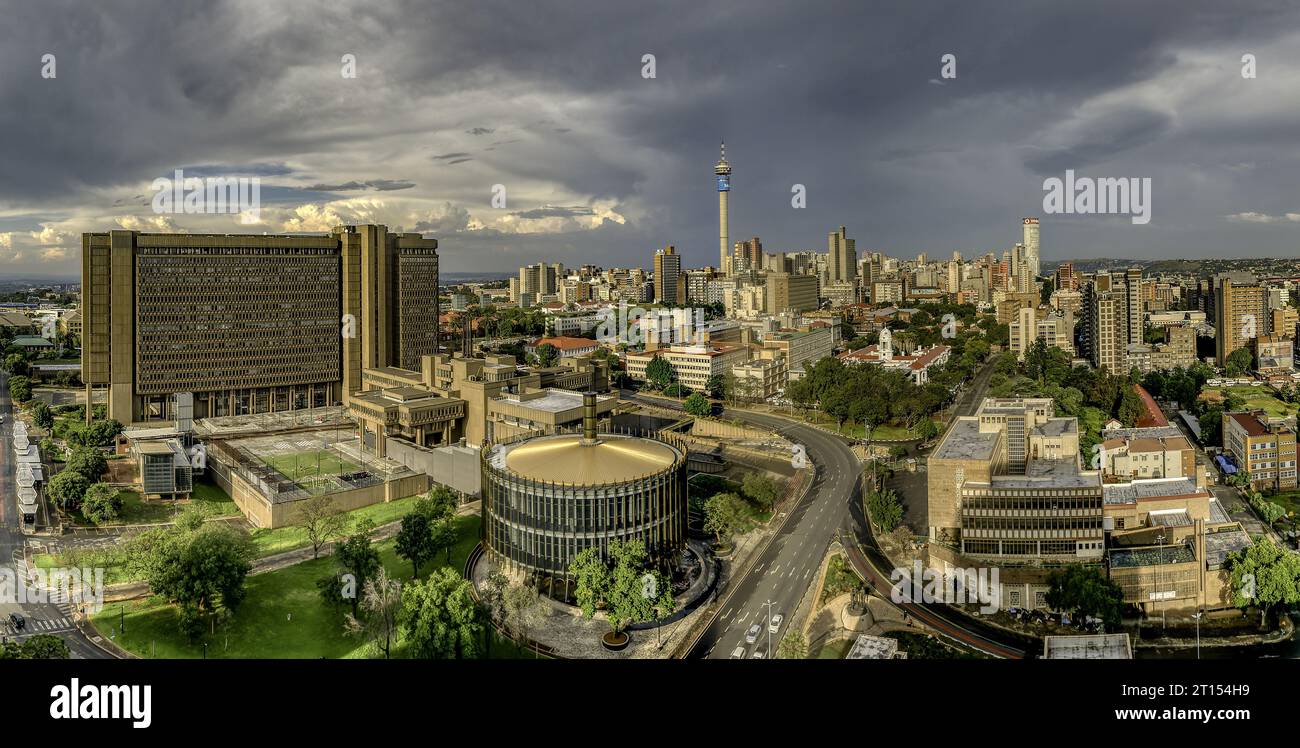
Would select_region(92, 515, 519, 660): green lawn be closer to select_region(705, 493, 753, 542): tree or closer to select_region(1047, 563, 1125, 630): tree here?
select_region(705, 493, 753, 542): tree

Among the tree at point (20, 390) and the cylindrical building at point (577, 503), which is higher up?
the tree at point (20, 390)

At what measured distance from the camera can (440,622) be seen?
12320 mm

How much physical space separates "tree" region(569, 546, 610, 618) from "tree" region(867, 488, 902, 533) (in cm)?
783

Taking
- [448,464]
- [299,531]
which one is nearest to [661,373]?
[448,464]

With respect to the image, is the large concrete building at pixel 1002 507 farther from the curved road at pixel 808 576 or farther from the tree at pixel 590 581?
the tree at pixel 590 581

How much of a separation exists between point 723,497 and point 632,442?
9.03ft

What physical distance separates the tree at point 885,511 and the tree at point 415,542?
10.8 meters

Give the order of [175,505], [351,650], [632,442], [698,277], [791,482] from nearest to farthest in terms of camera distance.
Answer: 1. [351,650]
2. [632,442]
3. [175,505]
4. [791,482]
5. [698,277]

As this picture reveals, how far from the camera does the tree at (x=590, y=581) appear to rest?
47.4ft

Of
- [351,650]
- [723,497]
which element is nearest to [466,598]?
[351,650]

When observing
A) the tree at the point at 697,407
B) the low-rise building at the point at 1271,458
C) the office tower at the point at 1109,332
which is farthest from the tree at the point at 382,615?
the office tower at the point at 1109,332

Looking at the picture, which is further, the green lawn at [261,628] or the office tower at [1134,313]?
the office tower at [1134,313]
